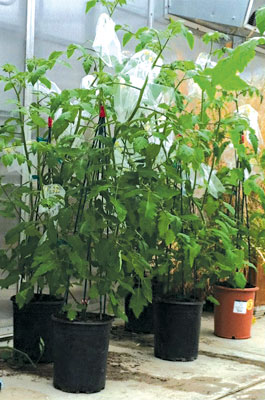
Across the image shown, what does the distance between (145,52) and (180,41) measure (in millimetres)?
2099

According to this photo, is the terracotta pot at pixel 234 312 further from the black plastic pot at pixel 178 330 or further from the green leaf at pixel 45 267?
the green leaf at pixel 45 267

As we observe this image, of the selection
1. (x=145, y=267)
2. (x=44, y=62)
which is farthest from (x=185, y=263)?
(x=44, y=62)

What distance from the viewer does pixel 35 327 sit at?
3123mm

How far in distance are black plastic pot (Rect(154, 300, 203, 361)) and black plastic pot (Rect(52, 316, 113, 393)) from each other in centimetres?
65

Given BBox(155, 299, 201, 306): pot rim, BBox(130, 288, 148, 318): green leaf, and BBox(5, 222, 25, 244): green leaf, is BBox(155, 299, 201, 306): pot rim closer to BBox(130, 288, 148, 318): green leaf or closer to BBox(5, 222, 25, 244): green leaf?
BBox(130, 288, 148, 318): green leaf

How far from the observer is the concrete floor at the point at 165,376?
2.79 m

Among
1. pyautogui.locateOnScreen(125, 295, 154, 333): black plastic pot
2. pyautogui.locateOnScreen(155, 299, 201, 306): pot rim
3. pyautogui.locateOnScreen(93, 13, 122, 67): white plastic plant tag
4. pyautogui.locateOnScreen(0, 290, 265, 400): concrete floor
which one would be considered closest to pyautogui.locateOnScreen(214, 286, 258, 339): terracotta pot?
pyautogui.locateOnScreen(0, 290, 265, 400): concrete floor

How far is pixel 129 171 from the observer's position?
9.19ft

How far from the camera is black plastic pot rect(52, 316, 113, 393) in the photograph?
2727mm

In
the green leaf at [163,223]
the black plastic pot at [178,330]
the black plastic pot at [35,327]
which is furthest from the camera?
the black plastic pot at [178,330]

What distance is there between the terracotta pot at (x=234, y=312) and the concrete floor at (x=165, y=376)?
0.12m

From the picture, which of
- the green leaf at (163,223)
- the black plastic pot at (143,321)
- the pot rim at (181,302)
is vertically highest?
→ the green leaf at (163,223)

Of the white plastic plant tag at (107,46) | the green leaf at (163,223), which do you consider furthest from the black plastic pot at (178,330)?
the white plastic plant tag at (107,46)

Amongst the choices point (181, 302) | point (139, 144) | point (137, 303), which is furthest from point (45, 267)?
point (181, 302)
